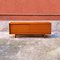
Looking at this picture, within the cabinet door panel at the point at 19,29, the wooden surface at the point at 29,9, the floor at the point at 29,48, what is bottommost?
the floor at the point at 29,48

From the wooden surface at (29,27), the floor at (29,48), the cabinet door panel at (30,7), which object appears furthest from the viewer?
the cabinet door panel at (30,7)

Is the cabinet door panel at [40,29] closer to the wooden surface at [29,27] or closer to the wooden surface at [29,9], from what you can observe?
the wooden surface at [29,27]

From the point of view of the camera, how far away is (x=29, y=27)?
4.38 metres

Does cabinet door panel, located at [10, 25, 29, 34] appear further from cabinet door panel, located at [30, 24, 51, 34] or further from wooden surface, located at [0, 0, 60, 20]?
wooden surface, located at [0, 0, 60, 20]

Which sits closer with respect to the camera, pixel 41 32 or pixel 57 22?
pixel 41 32

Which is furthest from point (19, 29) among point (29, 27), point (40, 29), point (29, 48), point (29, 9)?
point (29, 48)

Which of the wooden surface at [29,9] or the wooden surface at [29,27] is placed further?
the wooden surface at [29,9]

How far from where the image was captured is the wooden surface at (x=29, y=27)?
4.36 meters

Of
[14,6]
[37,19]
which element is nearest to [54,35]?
[37,19]

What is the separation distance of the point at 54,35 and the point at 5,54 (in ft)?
5.89

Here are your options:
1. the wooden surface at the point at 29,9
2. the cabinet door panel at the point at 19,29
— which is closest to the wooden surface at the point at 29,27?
the cabinet door panel at the point at 19,29

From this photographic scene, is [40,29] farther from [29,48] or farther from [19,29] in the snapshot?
[29,48]

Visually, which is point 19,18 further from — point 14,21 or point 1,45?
point 1,45

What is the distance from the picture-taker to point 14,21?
15.4ft
